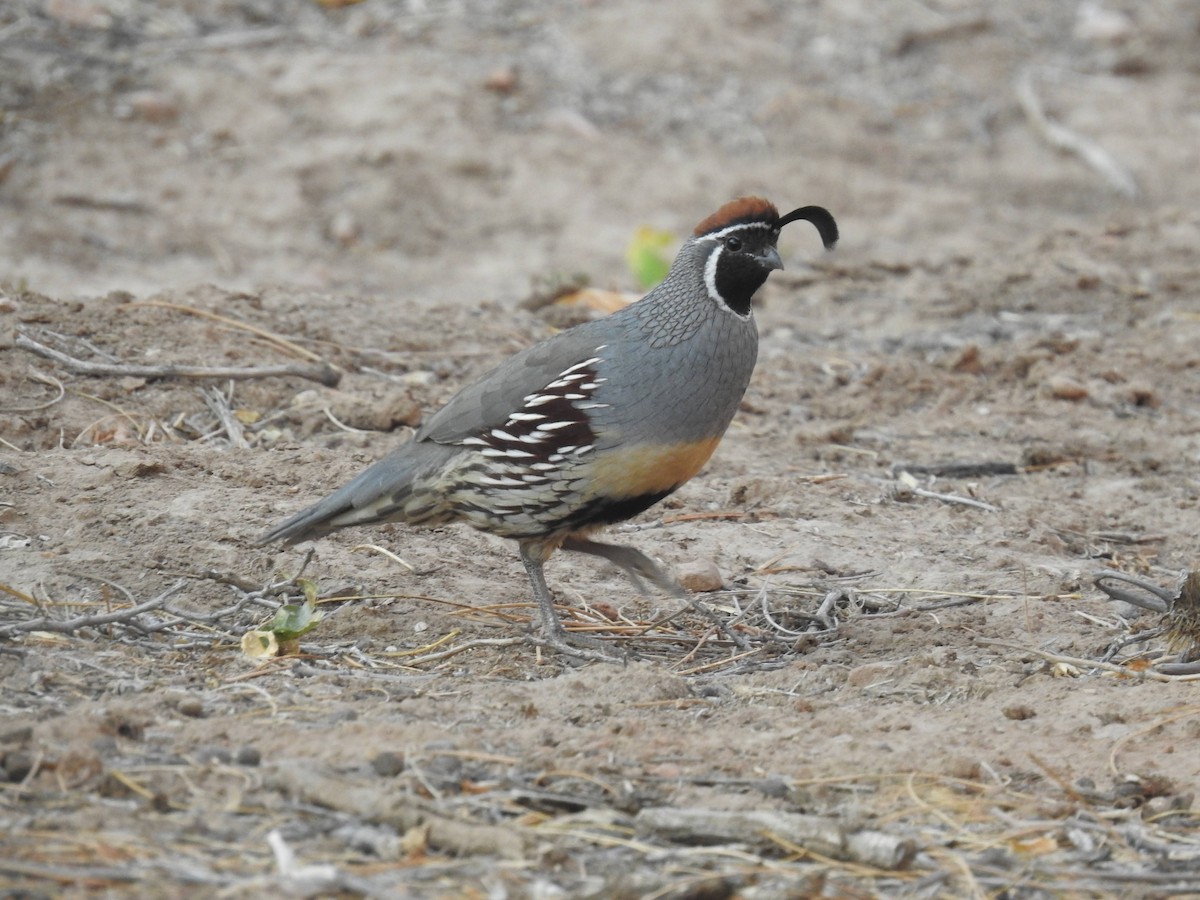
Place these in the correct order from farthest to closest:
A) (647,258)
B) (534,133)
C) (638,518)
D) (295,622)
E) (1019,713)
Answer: (534,133)
(647,258)
(638,518)
(295,622)
(1019,713)

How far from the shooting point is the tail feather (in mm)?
5328

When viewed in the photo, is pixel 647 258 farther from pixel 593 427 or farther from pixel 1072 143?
pixel 1072 143

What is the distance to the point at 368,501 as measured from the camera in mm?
5379

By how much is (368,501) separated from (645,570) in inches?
39.4

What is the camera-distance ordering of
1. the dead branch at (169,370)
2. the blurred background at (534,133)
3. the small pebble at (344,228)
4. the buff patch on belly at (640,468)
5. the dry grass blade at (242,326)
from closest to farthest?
the buff patch on belly at (640,468), the dead branch at (169,370), the dry grass blade at (242,326), the blurred background at (534,133), the small pebble at (344,228)

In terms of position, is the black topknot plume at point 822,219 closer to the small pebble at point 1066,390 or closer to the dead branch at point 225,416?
the dead branch at point 225,416

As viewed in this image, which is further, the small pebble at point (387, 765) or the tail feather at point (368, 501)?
the tail feather at point (368, 501)

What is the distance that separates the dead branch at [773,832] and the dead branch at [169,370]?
13.4 feet

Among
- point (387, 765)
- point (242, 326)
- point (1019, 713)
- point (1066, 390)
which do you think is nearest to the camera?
point (387, 765)

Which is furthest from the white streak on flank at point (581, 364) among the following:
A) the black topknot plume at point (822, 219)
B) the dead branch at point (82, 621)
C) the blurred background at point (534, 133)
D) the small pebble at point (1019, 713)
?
the blurred background at point (534, 133)

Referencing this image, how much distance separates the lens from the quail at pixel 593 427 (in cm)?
521

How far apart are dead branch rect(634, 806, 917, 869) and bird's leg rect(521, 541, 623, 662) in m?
1.72

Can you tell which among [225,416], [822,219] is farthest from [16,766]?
[822,219]

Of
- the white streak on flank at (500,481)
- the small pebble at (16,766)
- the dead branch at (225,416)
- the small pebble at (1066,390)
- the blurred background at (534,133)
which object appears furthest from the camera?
the blurred background at (534,133)
